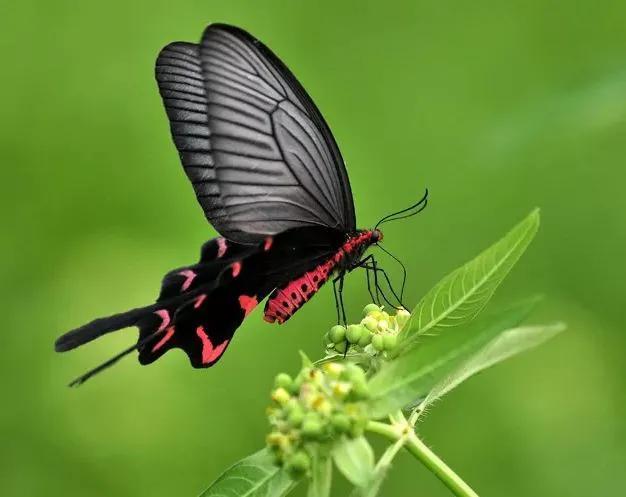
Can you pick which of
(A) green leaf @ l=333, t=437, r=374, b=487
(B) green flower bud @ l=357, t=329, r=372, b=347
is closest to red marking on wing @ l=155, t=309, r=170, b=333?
(B) green flower bud @ l=357, t=329, r=372, b=347

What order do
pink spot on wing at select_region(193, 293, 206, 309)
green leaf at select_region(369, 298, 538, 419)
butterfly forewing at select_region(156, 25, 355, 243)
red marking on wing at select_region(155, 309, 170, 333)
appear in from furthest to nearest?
butterfly forewing at select_region(156, 25, 355, 243), red marking on wing at select_region(155, 309, 170, 333), pink spot on wing at select_region(193, 293, 206, 309), green leaf at select_region(369, 298, 538, 419)

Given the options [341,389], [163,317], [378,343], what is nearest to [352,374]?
[341,389]

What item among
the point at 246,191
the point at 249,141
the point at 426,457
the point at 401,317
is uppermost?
the point at 249,141

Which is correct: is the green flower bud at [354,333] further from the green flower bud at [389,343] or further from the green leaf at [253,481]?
the green leaf at [253,481]

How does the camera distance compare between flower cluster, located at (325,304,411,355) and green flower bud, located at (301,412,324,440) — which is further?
flower cluster, located at (325,304,411,355)

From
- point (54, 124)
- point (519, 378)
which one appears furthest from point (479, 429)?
point (54, 124)

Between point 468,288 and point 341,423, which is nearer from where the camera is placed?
point 341,423

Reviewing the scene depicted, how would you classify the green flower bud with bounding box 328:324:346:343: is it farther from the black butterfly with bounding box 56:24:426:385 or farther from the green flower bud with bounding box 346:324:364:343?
the black butterfly with bounding box 56:24:426:385

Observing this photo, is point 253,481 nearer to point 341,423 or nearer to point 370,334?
point 341,423
